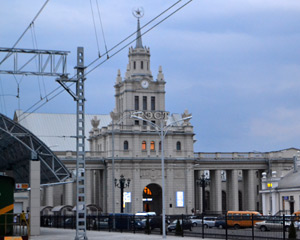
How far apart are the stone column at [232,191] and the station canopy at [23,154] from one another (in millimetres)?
57374

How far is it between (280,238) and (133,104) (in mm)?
79533

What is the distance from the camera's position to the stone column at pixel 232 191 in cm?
12112

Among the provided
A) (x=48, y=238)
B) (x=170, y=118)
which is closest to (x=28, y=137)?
(x=48, y=238)

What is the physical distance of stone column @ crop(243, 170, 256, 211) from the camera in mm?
122125

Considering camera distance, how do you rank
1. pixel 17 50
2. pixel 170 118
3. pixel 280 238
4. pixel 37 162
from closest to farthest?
pixel 280 238, pixel 17 50, pixel 37 162, pixel 170 118

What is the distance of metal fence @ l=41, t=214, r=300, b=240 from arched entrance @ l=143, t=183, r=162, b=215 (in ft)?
136

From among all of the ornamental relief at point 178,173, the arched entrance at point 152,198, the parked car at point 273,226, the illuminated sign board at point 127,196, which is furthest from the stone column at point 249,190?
the parked car at point 273,226

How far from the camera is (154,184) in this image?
393ft

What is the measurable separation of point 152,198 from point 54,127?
87.1 feet

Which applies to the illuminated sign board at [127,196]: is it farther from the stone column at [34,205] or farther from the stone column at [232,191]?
the stone column at [34,205]

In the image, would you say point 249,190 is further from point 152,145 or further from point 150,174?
point 152,145

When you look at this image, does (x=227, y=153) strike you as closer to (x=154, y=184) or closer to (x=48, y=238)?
(x=154, y=184)

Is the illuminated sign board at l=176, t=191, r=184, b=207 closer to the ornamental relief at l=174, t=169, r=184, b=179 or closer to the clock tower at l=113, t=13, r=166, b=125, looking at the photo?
the ornamental relief at l=174, t=169, r=184, b=179

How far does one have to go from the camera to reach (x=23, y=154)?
205 feet
